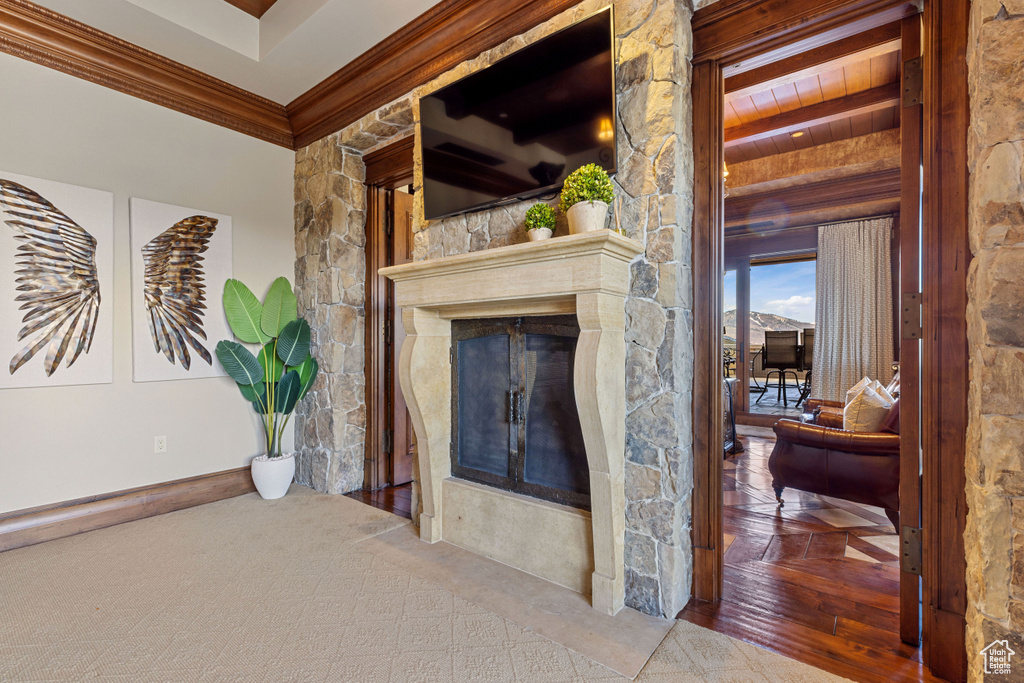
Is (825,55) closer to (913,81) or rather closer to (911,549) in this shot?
(913,81)

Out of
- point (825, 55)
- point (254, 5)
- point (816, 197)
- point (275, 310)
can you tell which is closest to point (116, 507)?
point (275, 310)

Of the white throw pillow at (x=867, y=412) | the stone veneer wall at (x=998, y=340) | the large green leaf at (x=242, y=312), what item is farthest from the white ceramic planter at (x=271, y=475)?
the white throw pillow at (x=867, y=412)

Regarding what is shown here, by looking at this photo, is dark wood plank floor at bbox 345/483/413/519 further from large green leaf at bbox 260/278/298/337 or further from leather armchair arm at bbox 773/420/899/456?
leather armchair arm at bbox 773/420/899/456

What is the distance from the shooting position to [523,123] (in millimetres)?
2215

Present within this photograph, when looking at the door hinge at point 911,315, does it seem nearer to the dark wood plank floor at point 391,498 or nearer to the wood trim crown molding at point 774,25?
the wood trim crown molding at point 774,25

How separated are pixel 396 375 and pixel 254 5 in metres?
2.57

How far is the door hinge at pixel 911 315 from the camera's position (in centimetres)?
160

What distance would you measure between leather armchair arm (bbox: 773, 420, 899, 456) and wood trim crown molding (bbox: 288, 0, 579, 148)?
2.54m

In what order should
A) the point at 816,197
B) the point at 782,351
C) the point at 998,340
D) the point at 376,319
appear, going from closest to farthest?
the point at 998,340, the point at 376,319, the point at 816,197, the point at 782,351

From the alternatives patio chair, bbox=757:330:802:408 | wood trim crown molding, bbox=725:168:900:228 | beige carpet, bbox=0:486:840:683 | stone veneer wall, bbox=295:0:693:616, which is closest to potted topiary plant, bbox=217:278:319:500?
beige carpet, bbox=0:486:840:683

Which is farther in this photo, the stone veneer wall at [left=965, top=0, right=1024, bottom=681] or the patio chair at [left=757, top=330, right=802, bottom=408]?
the patio chair at [left=757, top=330, right=802, bottom=408]

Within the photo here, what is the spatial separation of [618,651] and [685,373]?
1046 mm

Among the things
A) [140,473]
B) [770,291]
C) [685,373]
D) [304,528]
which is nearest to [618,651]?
[685,373]

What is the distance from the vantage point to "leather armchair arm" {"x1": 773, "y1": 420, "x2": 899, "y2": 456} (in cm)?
237
